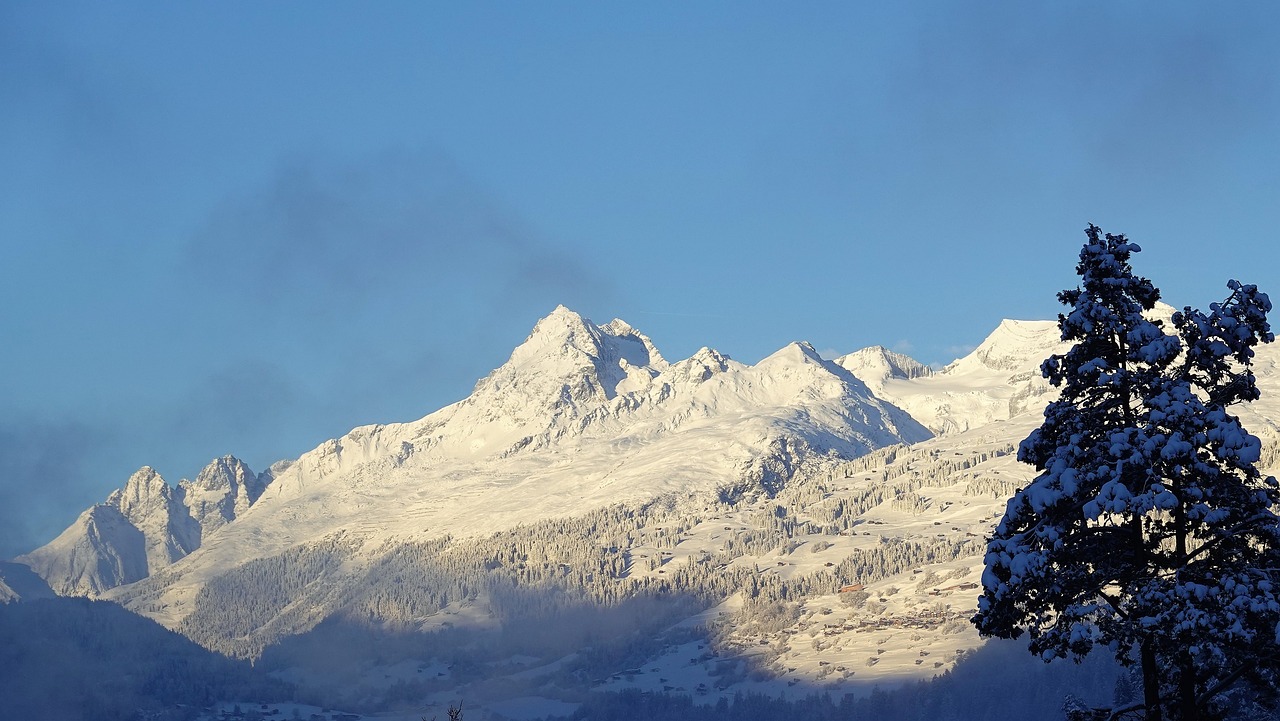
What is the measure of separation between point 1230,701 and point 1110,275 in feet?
135

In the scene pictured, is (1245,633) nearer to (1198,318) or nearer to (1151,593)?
(1151,593)

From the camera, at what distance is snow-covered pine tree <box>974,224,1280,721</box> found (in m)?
31.2

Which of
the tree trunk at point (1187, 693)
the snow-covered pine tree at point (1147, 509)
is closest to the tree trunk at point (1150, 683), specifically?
the snow-covered pine tree at point (1147, 509)

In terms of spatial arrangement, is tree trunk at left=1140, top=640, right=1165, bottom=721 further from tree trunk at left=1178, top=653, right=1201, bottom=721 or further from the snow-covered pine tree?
tree trunk at left=1178, top=653, right=1201, bottom=721

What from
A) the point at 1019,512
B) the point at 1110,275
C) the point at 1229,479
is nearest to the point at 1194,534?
the point at 1229,479

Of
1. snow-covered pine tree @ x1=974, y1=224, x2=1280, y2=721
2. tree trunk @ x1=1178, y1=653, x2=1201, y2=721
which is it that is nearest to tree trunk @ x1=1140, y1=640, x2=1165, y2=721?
snow-covered pine tree @ x1=974, y1=224, x2=1280, y2=721

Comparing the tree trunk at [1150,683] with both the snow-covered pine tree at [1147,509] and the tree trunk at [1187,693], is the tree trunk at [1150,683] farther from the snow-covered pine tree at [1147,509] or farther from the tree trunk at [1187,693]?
the tree trunk at [1187,693]

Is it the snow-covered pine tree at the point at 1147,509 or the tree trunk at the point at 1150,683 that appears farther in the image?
the tree trunk at the point at 1150,683

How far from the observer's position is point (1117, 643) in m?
32.2

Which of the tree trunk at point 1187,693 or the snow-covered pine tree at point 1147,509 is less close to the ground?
the snow-covered pine tree at point 1147,509

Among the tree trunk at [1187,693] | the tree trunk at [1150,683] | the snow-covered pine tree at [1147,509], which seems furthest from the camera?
the tree trunk at [1187,693]

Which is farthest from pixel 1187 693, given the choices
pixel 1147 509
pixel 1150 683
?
pixel 1147 509

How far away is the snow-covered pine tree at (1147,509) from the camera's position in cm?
3119

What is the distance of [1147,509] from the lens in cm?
3119
